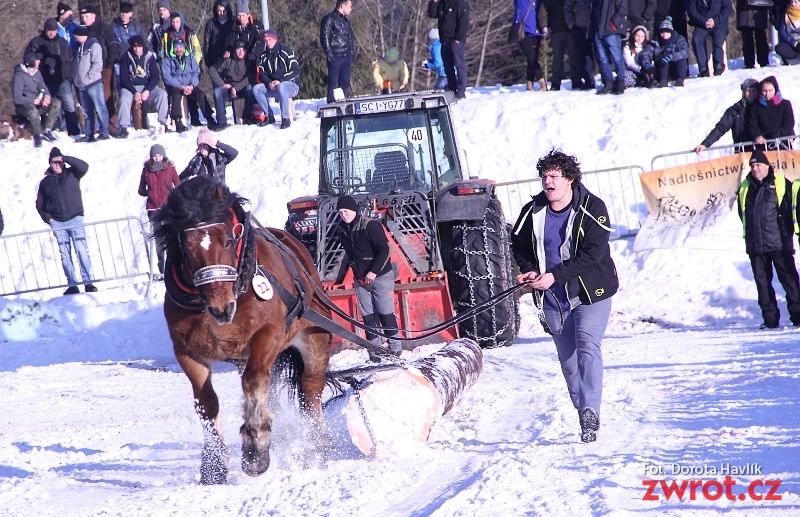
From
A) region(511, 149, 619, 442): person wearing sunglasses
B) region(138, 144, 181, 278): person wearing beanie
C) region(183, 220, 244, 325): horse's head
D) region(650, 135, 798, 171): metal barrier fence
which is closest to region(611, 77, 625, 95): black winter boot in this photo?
region(650, 135, 798, 171): metal barrier fence

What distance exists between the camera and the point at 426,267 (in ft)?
34.9

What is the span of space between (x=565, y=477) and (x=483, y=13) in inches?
1013

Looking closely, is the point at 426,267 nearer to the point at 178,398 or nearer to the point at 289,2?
the point at 178,398

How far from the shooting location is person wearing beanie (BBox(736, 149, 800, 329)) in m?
11.1

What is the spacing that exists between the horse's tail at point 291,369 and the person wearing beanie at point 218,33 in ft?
39.8

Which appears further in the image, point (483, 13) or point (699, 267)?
point (483, 13)

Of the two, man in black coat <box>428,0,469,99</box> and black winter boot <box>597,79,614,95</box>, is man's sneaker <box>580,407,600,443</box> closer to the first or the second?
black winter boot <box>597,79,614,95</box>

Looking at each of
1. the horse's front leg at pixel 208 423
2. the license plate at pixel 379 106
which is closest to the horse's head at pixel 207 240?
the horse's front leg at pixel 208 423

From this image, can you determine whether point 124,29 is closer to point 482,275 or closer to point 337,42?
point 337,42

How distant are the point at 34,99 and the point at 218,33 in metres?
3.41

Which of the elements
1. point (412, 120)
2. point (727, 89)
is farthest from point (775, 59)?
point (412, 120)

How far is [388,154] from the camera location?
37.0 feet

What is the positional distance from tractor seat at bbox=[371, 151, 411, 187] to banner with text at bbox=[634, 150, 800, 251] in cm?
419

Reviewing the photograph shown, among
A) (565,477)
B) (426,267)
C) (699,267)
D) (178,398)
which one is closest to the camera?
(565,477)
